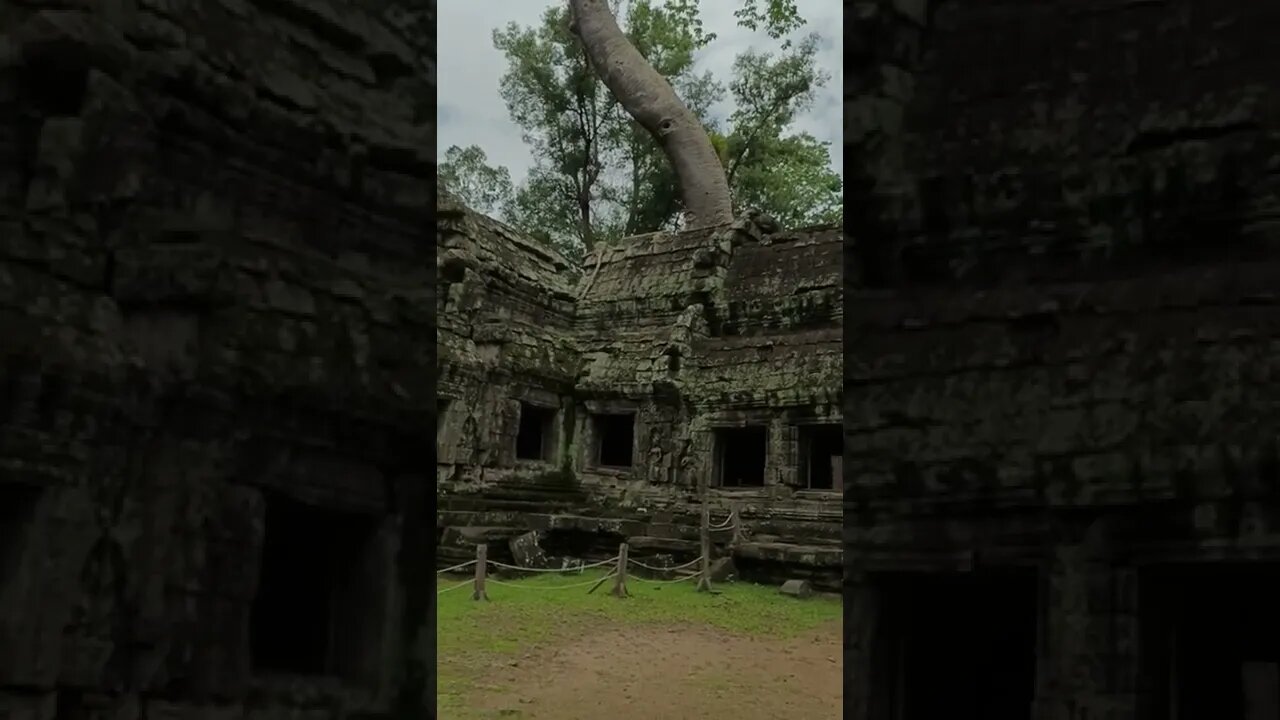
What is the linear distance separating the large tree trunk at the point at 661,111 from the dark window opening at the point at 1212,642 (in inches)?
896

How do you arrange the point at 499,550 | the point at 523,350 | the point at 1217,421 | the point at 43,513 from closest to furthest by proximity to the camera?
the point at 43,513 < the point at 1217,421 < the point at 499,550 < the point at 523,350

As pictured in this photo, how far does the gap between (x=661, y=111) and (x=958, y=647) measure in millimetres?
24076

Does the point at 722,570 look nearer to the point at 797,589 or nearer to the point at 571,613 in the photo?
the point at 797,589

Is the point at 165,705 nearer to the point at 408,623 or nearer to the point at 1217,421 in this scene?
the point at 408,623

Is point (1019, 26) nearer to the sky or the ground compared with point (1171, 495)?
nearer to the sky

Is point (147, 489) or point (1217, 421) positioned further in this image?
point (1217, 421)

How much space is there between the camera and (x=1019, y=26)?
15.0 ft

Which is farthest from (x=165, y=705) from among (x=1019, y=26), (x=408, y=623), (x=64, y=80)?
(x=1019, y=26)

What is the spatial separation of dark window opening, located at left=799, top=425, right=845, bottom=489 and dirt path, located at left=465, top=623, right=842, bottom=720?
4.96 metres

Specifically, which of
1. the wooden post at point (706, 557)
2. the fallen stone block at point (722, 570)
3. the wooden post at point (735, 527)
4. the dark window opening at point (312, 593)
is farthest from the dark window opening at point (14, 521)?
the wooden post at point (735, 527)

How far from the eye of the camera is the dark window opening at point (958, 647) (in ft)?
15.1

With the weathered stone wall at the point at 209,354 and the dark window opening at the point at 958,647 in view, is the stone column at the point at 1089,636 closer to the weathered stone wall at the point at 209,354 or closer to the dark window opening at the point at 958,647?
the dark window opening at the point at 958,647

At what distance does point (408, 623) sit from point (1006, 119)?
3.20 metres

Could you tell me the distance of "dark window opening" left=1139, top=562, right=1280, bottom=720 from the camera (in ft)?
13.3
